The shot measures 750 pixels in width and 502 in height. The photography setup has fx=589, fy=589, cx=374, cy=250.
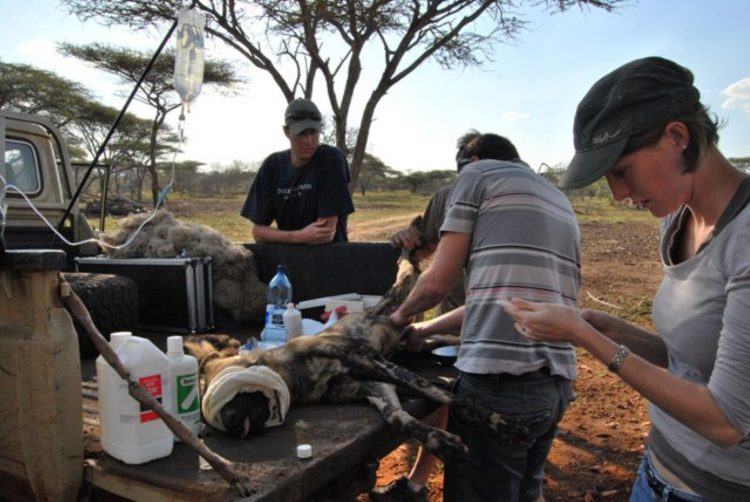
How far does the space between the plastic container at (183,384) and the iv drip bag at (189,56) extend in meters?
1.53

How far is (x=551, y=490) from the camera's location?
145 inches

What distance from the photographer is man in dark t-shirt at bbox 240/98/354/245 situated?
144 inches

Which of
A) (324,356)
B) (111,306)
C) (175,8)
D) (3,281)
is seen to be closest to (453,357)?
(324,356)

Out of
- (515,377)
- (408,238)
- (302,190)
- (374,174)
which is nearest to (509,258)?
(515,377)

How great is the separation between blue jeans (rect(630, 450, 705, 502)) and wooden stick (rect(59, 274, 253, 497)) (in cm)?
112

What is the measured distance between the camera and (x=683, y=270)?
1515mm

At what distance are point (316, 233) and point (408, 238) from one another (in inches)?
27.3

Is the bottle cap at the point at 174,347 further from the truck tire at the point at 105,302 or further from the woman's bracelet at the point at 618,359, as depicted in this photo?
the woman's bracelet at the point at 618,359

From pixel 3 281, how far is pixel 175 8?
956 centimetres

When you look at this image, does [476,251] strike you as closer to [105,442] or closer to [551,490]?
[105,442]

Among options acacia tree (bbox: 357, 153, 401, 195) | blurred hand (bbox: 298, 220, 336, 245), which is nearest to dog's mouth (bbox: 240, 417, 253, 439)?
blurred hand (bbox: 298, 220, 336, 245)

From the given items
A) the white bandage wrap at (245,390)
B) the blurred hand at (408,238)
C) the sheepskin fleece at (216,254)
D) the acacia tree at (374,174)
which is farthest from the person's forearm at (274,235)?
the acacia tree at (374,174)

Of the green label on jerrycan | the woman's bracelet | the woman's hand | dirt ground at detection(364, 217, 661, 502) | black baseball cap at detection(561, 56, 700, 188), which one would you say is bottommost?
dirt ground at detection(364, 217, 661, 502)

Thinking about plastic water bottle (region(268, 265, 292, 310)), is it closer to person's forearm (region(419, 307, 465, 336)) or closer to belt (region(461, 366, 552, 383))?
person's forearm (region(419, 307, 465, 336))
